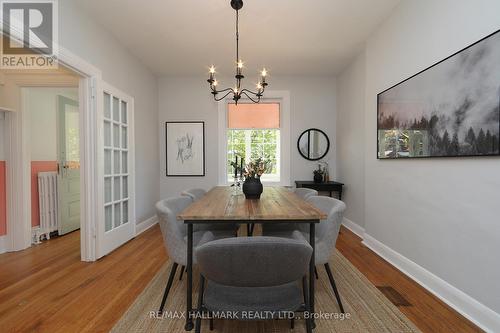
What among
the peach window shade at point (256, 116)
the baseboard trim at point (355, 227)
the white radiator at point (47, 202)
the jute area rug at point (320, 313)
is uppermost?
the peach window shade at point (256, 116)

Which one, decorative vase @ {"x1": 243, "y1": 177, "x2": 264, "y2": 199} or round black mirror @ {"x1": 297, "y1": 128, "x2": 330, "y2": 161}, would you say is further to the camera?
round black mirror @ {"x1": 297, "y1": 128, "x2": 330, "y2": 161}

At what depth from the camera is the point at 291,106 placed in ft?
15.2

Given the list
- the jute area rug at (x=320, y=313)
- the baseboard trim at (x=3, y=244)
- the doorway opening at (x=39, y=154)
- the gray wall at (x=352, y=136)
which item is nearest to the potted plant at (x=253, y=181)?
the jute area rug at (x=320, y=313)

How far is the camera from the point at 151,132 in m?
4.34

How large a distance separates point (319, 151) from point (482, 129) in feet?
9.80

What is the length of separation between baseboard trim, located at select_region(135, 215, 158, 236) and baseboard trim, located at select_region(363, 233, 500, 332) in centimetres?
343

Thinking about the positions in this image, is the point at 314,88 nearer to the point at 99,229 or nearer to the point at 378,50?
the point at 378,50

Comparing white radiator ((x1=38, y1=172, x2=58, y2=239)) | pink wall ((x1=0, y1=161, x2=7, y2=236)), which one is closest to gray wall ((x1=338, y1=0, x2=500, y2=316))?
white radiator ((x1=38, y1=172, x2=58, y2=239))

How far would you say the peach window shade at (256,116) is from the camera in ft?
→ 15.3

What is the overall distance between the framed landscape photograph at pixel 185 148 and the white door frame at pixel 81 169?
189 cm

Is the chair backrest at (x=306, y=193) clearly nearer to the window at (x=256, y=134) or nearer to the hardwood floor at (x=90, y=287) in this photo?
the hardwood floor at (x=90, y=287)

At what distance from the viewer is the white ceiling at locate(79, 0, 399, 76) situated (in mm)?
2553

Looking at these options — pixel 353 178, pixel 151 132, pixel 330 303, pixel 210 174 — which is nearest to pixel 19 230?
pixel 151 132

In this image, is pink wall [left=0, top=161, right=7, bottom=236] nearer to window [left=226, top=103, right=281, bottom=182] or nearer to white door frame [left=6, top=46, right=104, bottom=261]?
white door frame [left=6, top=46, right=104, bottom=261]
